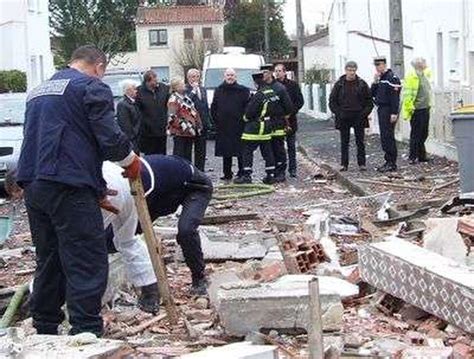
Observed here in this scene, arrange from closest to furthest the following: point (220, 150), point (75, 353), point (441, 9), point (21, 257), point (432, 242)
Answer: point (75, 353) → point (432, 242) → point (21, 257) → point (220, 150) → point (441, 9)

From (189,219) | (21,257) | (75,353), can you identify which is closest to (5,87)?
(21,257)

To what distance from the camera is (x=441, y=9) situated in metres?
27.2

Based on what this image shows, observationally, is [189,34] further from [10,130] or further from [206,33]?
[10,130]

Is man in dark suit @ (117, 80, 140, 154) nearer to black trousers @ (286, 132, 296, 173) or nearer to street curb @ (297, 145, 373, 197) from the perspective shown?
black trousers @ (286, 132, 296, 173)

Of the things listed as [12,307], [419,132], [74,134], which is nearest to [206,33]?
[419,132]

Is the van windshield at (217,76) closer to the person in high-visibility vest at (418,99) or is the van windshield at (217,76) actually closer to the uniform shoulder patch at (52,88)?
the person in high-visibility vest at (418,99)

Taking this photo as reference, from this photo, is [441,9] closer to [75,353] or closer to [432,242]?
[432,242]

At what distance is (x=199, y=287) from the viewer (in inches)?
332

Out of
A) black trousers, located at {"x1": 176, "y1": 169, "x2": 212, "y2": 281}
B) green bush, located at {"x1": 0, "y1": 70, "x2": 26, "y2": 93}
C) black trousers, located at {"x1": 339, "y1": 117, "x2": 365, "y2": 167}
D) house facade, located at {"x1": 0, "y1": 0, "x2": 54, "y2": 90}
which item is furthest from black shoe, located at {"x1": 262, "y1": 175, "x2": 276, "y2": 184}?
house facade, located at {"x1": 0, "y1": 0, "x2": 54, "y2": 90}

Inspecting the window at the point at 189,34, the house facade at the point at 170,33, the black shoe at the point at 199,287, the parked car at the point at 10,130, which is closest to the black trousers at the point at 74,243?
the black shoe at the point at 199,287

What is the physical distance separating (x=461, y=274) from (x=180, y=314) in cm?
200

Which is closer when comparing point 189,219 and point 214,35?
point 189,219

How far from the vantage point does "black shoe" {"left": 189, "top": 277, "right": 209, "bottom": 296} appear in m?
8.40

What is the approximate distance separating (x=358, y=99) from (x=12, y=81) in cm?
1725
